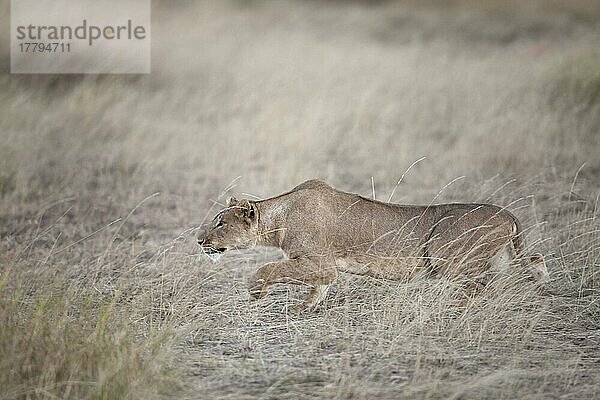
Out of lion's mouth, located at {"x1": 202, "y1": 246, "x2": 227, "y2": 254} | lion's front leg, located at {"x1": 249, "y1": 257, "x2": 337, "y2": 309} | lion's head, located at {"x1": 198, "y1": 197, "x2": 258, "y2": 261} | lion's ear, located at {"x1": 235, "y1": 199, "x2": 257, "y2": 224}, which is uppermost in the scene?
lion's ear, located at {"x1": 235, "y1": 199, "x2": 257, "y2": 224}

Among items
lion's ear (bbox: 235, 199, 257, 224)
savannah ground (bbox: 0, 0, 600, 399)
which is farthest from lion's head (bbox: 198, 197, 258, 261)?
savannah ground (bbox: 0, 0, 600, 399)

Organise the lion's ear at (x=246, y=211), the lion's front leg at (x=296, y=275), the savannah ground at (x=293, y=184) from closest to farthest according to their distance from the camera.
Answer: the savannah ground at (x=293, y=184)
the lion's front leg at (x=296, y=275)
the lion's ear at (x=246, y=211)

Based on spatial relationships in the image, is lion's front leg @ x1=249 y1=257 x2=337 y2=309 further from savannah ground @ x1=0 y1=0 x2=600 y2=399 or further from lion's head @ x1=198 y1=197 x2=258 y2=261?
lion's head @ x1=198 y1=197 x2=258 y2=261

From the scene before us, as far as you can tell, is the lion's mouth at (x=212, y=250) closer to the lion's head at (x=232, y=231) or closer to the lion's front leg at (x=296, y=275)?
the lion's head at (x=232, y=231)

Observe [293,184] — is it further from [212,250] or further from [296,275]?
[296,275]

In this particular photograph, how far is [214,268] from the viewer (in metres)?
8.67

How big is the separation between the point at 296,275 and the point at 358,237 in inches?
21.5

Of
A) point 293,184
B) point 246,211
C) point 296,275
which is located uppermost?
point 246,211

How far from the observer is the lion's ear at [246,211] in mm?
7961

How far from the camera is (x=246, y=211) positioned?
314 inches

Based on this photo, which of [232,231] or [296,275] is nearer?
[296,275]

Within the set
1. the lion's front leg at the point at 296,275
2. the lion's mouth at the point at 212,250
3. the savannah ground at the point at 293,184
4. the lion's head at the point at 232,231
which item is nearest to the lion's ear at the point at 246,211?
the lion's head at the point at 232,231

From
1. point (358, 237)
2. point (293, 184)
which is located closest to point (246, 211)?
point (358, 237)

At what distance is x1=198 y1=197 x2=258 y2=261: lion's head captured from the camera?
26.2 feet
